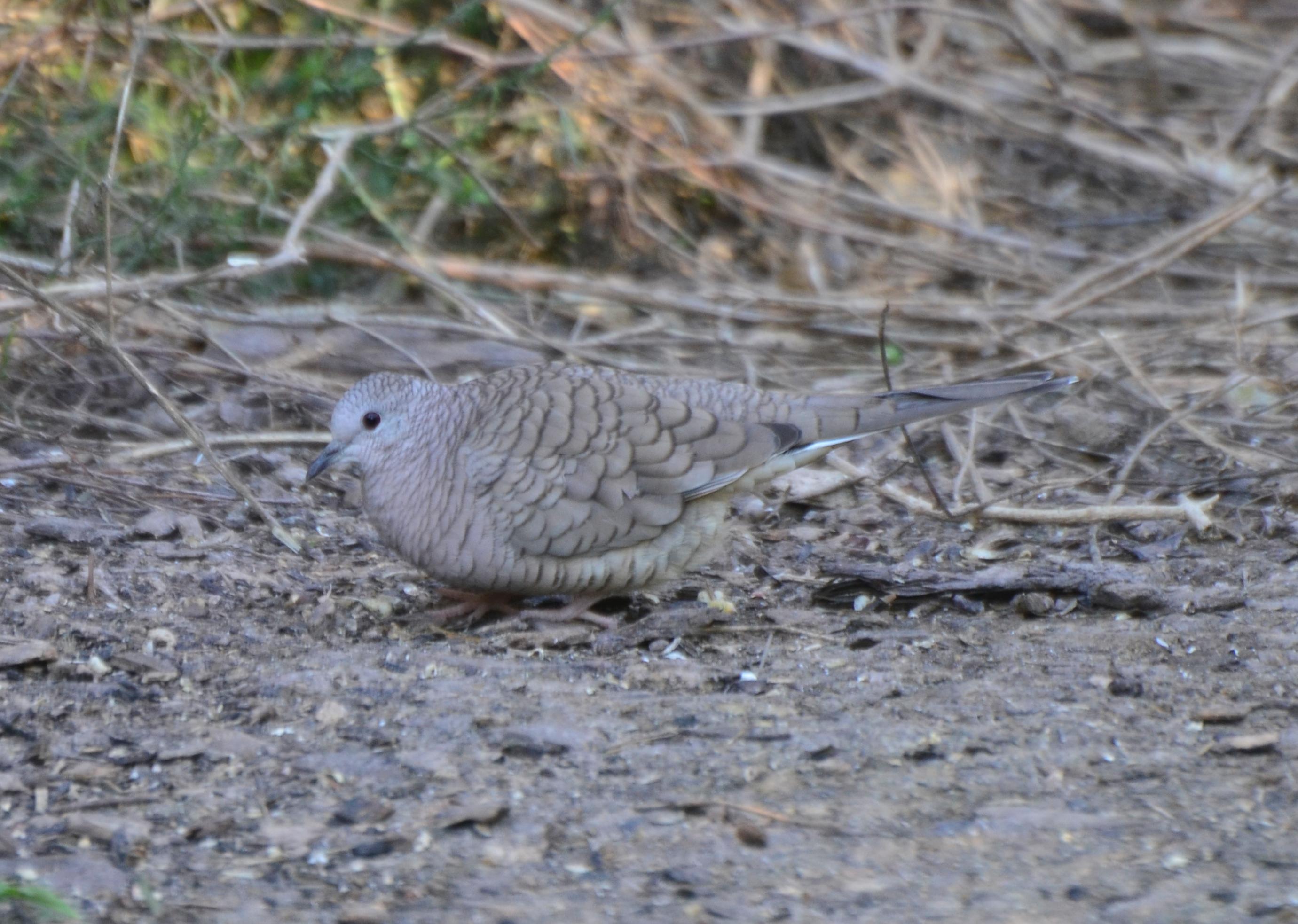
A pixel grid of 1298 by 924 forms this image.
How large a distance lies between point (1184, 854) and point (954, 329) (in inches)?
173

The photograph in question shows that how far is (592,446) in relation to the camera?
3910 mm

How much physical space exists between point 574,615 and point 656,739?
1.04m

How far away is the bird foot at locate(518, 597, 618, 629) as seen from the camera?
398cm

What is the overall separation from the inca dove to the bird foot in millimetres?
13

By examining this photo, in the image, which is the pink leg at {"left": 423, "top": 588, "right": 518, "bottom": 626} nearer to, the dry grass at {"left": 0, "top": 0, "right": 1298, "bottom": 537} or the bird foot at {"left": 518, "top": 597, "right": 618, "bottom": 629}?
the bird foot at {"left": 518, "top": 597, "right": 618, "bottom": 629}

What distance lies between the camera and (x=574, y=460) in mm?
3887

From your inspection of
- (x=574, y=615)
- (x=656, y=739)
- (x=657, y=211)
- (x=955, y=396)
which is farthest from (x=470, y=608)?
(x=657, y=211)

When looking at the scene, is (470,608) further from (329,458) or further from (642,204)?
(642,204)

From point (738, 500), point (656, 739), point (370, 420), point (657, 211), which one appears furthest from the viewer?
point (657, 211)

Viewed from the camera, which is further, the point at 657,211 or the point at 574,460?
the point at 657,211

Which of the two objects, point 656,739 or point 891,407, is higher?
point 891,407

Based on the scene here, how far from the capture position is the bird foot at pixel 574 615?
3.98 meters

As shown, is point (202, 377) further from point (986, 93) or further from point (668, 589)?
point (986, 93)

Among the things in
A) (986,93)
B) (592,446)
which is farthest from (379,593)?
(986,93)
